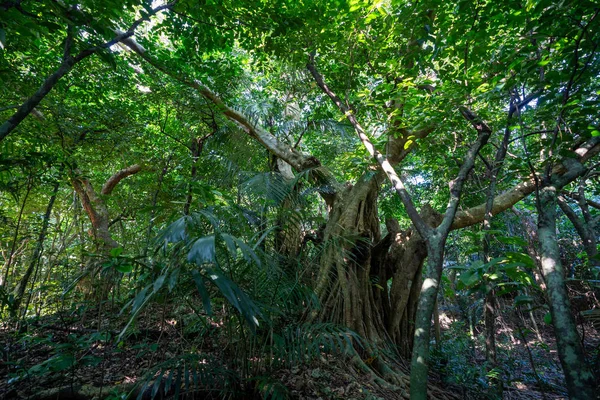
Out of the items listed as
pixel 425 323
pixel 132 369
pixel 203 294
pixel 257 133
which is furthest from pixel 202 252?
pixel 257 133

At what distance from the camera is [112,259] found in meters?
1.67

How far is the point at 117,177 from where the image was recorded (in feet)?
23.1

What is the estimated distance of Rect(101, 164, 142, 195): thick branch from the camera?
6.90 meters

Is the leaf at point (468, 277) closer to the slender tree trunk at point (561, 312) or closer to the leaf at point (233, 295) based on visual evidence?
the slender tree trunk at point (561, 312)

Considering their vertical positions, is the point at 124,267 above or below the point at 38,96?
below

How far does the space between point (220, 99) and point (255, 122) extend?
77 cm

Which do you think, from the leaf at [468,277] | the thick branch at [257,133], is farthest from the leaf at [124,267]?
the thick branch at [257,133]

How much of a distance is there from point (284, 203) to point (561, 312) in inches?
101

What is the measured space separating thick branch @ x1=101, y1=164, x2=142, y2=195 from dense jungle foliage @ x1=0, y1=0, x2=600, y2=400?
0.06m

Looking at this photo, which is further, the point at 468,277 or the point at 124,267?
the point at 468,277

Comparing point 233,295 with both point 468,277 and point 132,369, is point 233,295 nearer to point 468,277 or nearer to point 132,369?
point 468,277

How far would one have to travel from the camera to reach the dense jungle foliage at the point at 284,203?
78.6 inches

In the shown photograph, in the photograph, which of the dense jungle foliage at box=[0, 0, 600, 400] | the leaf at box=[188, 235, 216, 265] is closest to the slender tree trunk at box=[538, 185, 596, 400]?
the dense jungle foliage at box=[0, 0, 600, 400]

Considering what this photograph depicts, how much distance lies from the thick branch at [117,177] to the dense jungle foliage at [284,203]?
6 cm
